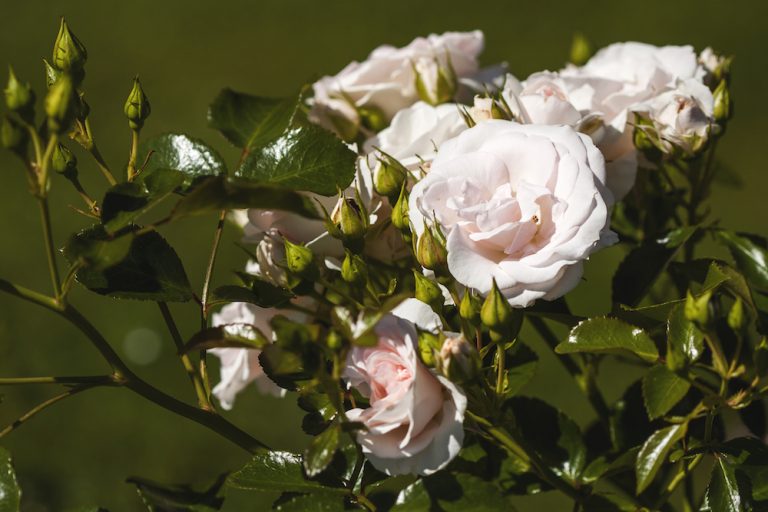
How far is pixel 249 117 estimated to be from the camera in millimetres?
744

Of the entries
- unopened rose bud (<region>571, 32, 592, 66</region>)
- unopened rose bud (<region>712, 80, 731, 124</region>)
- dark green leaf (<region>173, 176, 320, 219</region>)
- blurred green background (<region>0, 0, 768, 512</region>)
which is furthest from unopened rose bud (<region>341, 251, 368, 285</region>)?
blurred green background (<region>0, 0, 768, 512</region>)

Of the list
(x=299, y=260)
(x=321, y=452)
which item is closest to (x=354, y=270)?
(x=299, y=260)

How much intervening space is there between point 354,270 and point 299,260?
0.03 m

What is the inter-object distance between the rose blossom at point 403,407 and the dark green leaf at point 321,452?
0.02 metres

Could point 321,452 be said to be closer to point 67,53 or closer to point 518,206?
point 518,206

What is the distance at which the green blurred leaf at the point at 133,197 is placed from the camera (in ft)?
1.75

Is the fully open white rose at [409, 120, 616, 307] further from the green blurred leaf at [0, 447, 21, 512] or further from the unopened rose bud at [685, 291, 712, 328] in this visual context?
the green blurred leaf at [0, 447, 21, 512]

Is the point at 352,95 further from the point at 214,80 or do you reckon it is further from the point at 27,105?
the point at 214,80

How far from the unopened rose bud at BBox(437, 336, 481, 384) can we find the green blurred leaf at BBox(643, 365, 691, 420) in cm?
12

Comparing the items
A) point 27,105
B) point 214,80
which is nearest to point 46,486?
point 27,105

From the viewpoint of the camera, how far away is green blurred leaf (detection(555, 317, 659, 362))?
573 millimetres

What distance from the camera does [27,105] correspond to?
A: 0.53m

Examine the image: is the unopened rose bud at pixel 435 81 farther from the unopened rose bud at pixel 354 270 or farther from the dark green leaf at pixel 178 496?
the dark green leaf at pixel 178 496

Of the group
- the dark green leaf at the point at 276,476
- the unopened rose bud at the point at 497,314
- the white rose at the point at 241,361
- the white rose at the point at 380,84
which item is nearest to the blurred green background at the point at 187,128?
the white rose at the point at 241,361
